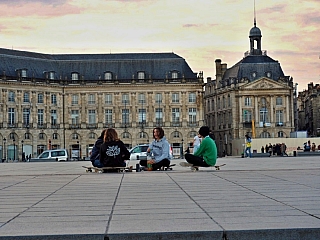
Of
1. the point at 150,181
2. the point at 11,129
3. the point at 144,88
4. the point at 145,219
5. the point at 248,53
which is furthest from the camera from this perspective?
the point at 248,53

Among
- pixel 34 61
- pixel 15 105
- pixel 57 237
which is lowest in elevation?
pixel 57 237

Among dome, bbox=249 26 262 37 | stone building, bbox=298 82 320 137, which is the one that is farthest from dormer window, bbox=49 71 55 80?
stone building, bbox=298 82 320 137

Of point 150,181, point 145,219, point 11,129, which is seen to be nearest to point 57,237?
point 145,219

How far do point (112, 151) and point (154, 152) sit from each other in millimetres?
1744

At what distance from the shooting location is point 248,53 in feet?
326

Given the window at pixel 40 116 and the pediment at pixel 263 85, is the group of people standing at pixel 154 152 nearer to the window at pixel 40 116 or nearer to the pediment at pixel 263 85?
the window at pixel 40 116

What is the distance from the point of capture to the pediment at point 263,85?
308 feet

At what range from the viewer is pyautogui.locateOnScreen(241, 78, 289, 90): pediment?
308 feet

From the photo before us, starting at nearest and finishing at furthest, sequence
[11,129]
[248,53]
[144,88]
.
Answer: [11,129] → [144,88] → [248,53]

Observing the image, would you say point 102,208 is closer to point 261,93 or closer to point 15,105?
point 15,105

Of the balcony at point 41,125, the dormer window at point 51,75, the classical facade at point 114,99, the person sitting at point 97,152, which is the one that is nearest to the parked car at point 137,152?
the person sitting at point 97,152

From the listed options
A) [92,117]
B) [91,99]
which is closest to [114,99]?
[91,99]

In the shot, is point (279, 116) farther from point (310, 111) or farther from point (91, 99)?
point (91, 99)

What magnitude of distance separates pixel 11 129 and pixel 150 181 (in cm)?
7328
